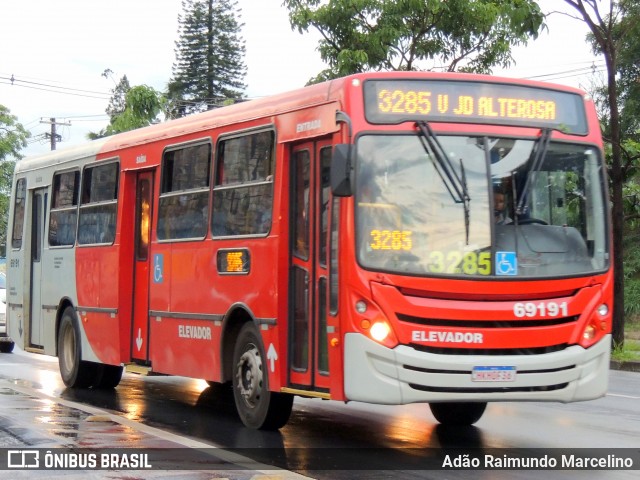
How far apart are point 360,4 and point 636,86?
2113 cm

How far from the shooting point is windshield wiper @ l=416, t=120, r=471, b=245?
31.5ft

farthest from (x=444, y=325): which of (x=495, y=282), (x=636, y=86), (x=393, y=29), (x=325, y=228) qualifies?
(x=636, y=86)

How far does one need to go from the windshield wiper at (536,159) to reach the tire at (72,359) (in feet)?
25.2

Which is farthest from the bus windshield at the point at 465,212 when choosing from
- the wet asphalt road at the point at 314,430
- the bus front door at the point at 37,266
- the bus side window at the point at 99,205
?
the bus front door at the point at 37,266

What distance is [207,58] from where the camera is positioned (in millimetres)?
64312

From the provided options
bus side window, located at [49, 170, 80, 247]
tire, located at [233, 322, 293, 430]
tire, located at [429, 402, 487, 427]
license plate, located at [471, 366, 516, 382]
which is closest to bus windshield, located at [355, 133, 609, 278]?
license plate, located at [471, 366, 516, 382]

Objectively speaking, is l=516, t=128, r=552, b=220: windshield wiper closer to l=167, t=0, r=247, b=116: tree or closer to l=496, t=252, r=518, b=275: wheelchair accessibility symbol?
l=496, t=252, r=518, b=275: wheelchair accessibility symbol

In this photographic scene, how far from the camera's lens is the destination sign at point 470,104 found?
9828mm

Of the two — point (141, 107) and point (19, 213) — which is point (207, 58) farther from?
point (19, 213)

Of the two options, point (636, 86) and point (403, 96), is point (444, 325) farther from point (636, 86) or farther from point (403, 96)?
point (636, 86)

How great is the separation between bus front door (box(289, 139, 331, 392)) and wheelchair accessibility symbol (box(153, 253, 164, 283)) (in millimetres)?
3067

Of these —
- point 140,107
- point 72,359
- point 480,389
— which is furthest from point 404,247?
point 140,107

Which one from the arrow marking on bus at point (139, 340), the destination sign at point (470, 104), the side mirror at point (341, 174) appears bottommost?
the arrow marking on bus at point (139, 340)

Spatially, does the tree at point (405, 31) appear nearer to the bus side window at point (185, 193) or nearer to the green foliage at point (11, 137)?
the bus side window at point (185, 193)
